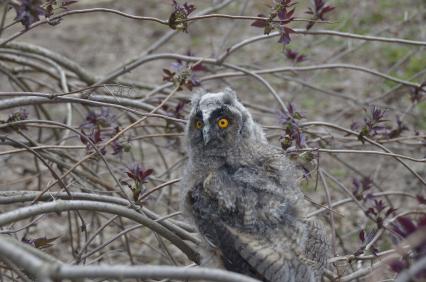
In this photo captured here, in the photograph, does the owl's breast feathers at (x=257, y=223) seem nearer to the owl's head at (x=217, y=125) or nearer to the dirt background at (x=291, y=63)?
the owl's head at (x=217, y=125)

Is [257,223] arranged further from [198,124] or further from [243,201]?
[198,124]

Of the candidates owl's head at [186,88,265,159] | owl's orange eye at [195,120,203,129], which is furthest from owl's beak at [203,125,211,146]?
A: owl's orange eye at [195,120,203,129]

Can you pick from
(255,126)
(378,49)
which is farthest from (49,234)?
(378,49)

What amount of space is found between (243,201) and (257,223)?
0.14 meters

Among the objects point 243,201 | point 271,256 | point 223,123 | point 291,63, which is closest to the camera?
point 271,256

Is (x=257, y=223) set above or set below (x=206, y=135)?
below

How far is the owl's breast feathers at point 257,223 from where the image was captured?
132 inches

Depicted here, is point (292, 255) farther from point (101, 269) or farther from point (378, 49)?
point (378, 49)

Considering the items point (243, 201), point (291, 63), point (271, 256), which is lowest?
point (271, 256)

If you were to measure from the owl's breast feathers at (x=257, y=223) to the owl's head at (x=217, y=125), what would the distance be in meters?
0.17

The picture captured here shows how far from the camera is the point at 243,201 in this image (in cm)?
343

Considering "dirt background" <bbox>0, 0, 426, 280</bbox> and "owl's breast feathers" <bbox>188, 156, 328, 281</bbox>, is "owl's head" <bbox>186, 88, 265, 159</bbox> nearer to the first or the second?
"owl's breast feathers" <bbox>188, 156, 328, 281</bbox>

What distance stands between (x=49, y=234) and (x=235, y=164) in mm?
3974

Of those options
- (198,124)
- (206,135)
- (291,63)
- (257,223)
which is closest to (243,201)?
(257,223)
